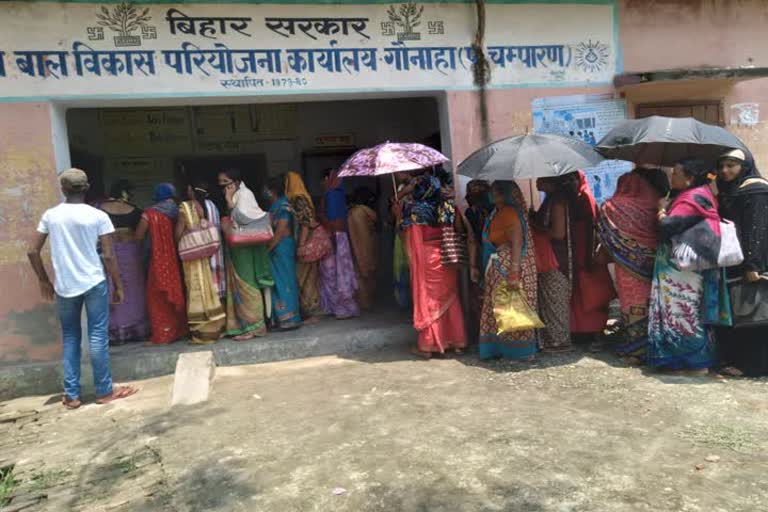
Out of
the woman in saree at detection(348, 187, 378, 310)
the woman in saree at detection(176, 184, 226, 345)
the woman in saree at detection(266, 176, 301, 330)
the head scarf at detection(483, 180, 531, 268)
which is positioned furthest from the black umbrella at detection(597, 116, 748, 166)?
the woman in saree at detection(176, 184, 226, 345)

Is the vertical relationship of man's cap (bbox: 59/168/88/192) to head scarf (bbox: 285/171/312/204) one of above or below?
above

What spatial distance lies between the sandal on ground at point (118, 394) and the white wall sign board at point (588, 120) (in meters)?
4.30

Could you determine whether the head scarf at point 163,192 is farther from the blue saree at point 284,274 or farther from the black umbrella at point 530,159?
the black umbrella at point 530,159

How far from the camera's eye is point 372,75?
204 inches

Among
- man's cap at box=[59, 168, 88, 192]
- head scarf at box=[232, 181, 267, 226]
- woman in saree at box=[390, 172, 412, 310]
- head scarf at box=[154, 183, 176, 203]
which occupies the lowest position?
woman in saree at box=[390, 172, 412, 310]

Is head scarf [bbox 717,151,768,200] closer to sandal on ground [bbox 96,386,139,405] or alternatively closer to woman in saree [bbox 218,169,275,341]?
woman in saree [bbox 218,169,275,341]

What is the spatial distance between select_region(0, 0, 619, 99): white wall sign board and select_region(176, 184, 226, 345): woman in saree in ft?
3.23

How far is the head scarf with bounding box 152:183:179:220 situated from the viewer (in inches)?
204

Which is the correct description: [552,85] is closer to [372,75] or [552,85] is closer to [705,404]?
[372,75]

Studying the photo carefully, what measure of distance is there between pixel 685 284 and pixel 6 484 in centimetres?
450

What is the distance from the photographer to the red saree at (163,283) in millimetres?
5137

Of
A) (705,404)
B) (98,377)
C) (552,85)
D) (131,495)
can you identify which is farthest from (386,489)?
(552,85)

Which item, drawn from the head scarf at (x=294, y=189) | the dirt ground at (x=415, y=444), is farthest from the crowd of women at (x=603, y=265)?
the head scarf at (x=294, y=189)

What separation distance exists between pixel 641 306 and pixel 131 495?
3.77 m
